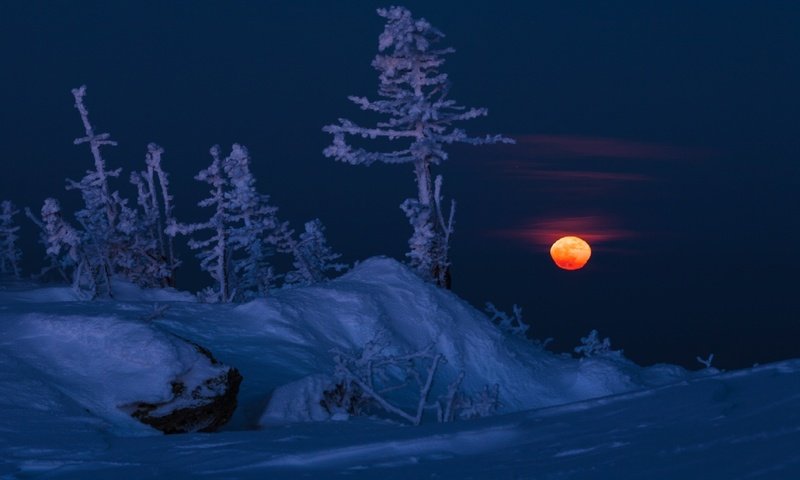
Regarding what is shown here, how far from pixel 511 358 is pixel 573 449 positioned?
517 inches

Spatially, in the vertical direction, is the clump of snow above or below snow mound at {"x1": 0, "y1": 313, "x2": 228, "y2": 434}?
below

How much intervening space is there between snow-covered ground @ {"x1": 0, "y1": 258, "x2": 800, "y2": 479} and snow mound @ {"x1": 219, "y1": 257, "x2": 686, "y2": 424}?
1.5 inches

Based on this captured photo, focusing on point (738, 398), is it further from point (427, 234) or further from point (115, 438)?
point (427, 234)

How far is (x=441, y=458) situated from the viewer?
228 inches

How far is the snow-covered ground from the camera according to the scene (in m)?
5.11

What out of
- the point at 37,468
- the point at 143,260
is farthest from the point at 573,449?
the point at 143,260

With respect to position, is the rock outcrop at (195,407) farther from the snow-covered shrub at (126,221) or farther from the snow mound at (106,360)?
the snow-covered shrub at (126,221)

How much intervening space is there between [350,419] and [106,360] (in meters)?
3.89

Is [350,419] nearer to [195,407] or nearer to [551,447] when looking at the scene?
[195,407]

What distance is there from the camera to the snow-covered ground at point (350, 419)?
511cm

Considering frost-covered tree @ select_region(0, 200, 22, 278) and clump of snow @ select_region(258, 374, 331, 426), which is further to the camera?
frost-covered tree @ select_region(0, 200, 22, 278)

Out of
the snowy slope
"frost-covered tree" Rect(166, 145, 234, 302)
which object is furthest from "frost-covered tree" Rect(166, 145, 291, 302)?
the snowy slope

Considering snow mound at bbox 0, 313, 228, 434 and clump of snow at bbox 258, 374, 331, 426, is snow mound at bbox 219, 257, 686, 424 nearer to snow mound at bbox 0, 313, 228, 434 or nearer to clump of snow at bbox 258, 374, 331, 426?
clump of snow at bbox 258, 374, 331, 426

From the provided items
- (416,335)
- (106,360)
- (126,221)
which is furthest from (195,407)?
(126,221)
